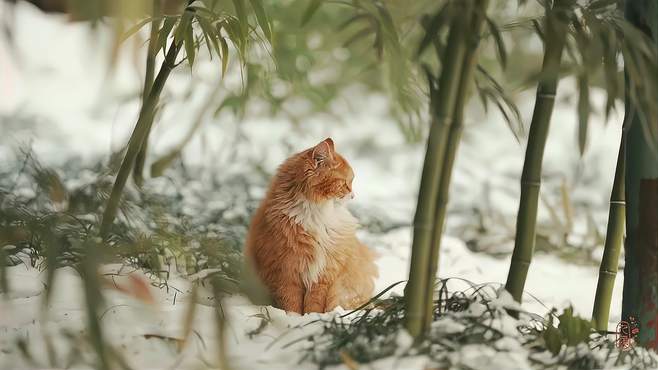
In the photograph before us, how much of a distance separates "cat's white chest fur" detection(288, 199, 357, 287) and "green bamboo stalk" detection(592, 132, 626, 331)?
1.61 feet

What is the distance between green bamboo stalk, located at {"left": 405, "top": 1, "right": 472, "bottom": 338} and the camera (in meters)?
1.11

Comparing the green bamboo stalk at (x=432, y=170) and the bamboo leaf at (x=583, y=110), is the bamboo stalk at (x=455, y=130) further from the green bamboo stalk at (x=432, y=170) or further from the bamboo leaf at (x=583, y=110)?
the bamboo leaf at (x=583, y=110)

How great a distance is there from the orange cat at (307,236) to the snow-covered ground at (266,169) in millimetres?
91

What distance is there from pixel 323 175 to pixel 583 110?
60cm

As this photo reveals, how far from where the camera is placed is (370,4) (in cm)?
138

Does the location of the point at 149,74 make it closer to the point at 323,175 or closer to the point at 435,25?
the point at 323,175

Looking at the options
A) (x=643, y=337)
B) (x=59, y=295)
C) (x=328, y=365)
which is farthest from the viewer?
(x=59, y=295)

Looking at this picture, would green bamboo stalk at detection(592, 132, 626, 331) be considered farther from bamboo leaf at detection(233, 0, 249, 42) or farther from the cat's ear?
bamboo leaf at detection(233, 0, 249, 42)

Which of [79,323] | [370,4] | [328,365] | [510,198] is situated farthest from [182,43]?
[510,198]

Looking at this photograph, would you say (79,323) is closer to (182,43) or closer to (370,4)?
(182,43)

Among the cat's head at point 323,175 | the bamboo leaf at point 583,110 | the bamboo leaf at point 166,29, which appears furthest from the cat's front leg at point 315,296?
the bamboo leaf at point 583,110

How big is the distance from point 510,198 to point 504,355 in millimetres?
2004

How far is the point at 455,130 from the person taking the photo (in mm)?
1147

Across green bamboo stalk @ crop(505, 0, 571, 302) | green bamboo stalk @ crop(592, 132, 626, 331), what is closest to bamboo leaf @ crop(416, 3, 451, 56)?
green bamboo stalk @ crop(505, 0, 571, 302)
